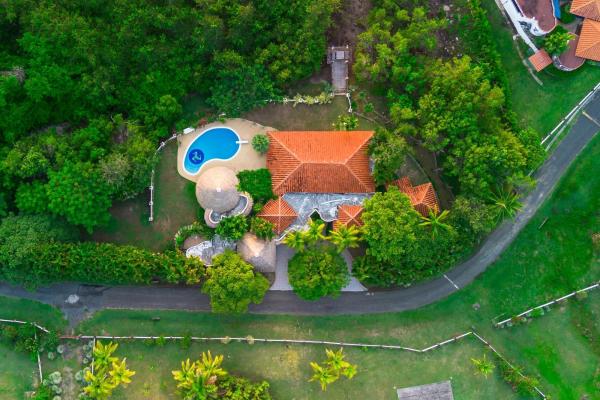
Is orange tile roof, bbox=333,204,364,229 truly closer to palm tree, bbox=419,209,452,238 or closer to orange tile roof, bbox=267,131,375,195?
orange tile roof, bbox=267,131,375,195

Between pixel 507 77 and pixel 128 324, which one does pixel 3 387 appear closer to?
pixel 128 324

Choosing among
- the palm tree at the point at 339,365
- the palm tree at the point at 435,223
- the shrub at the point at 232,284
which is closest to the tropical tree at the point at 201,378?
the shrub at the point at 232,284

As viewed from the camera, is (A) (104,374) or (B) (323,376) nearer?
(B) (323,376)

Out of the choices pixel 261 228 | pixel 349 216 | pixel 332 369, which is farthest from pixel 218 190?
pixel 332 369

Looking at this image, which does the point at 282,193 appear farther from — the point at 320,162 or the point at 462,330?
the point at 462,330

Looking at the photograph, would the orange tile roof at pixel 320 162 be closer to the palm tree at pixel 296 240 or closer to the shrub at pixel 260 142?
the shrub at pixel 260 142

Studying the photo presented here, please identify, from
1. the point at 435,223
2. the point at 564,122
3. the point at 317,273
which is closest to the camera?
the point at 435,223
